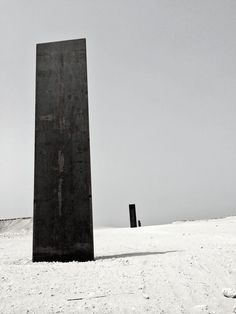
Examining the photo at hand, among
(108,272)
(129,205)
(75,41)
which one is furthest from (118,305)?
(129,205)

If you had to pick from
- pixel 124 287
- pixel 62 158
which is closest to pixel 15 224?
pixel 62 158

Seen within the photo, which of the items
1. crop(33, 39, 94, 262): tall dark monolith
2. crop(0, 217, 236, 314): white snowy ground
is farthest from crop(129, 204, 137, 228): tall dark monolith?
crop(0, 217, 236, 314): white snowy ground

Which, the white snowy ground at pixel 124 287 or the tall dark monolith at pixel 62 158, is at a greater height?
the tall dark monolith at pixel 62 158

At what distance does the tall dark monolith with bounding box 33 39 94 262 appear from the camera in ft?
14.5

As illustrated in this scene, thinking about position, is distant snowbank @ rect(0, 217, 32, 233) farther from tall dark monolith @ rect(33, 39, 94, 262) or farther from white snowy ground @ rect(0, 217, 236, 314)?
white snowy ground @ rect(0, 217, 236, 314)

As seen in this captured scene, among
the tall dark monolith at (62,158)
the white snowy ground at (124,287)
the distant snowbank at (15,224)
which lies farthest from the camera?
the distant snowbank at (15,224)

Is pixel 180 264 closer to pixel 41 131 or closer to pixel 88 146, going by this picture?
pixel 88 146

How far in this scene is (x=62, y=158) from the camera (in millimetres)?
4625

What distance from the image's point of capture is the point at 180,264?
11.3ft

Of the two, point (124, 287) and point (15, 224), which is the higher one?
point (15, 224)

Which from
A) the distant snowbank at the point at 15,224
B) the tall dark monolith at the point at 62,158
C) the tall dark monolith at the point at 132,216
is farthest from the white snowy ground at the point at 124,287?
the distant snowbank at the point at 15,224

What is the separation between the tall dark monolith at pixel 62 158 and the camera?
4418 millimetres

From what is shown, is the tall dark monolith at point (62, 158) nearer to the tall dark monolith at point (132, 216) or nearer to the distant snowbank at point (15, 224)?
the tall dark monolith at point (132, 216)

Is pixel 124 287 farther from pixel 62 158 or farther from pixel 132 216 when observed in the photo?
pixel 132 216
